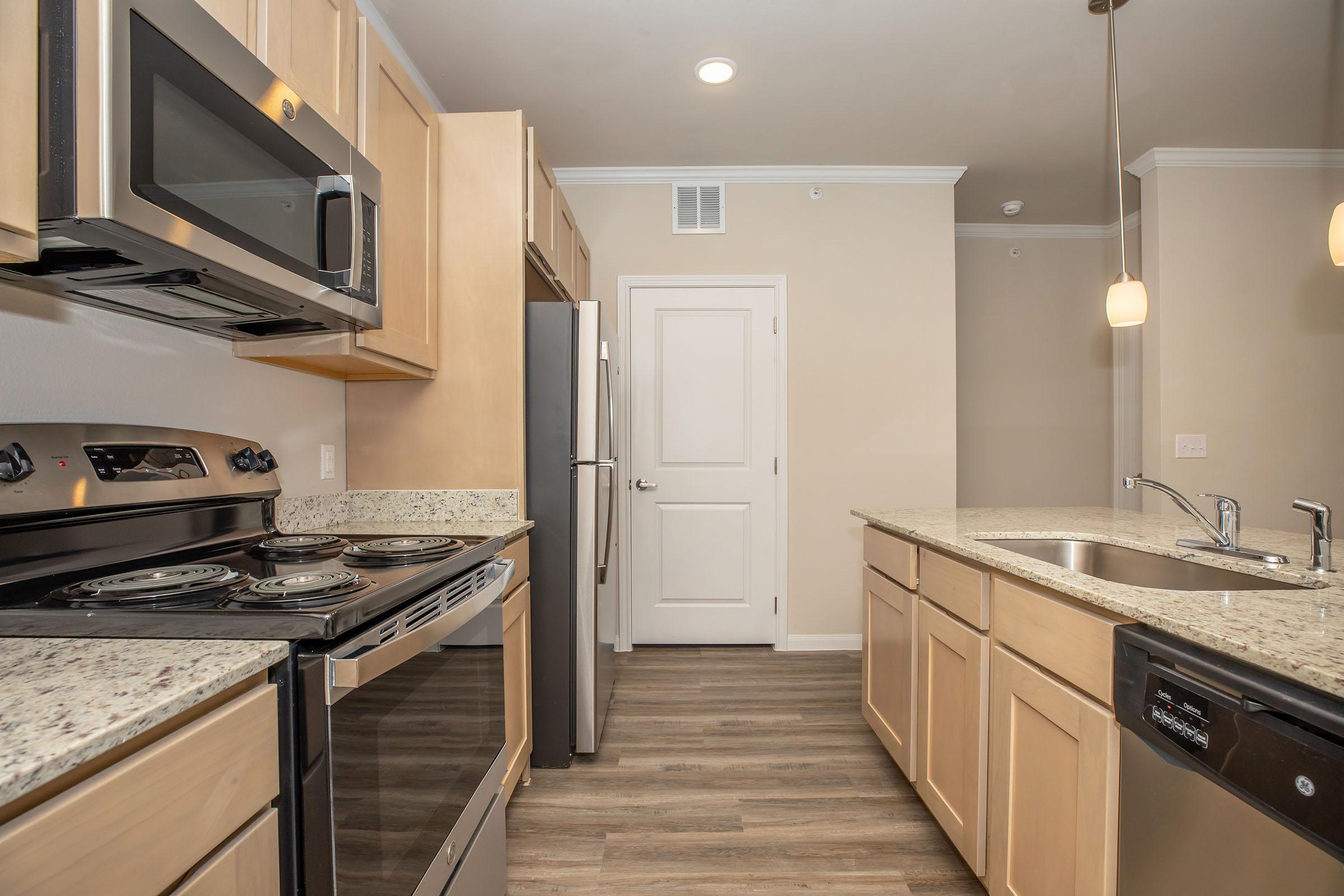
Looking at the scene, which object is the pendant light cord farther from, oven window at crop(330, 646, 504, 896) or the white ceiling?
oven window at crop(330, 646, 504, 896)

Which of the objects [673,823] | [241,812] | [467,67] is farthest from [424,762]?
[467,67]

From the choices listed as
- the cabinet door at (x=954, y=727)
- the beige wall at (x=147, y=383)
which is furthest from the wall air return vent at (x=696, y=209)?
the cabinet door at (x=954, y=727)

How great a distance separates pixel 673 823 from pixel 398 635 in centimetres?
127

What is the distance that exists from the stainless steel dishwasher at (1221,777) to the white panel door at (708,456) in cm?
250

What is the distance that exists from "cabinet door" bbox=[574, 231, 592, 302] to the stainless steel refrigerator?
35.0 inches

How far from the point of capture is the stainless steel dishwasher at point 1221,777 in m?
0.71

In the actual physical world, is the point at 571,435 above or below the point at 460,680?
above

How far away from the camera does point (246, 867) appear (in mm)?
742

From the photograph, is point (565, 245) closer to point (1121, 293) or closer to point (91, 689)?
point (1121, 293)

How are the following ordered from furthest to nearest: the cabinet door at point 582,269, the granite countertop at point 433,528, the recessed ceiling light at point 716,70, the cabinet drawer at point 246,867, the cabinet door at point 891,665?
1. the cabinet door at point 582,269
2. the recessed ceiling light at point 716,70
3. the cabinet door at point 891,665
4. the granite countertop at point 433,528
5. the cabinet drawer at point 246,867

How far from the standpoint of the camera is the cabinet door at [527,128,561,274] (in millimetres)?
2199

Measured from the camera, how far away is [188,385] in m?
1.49

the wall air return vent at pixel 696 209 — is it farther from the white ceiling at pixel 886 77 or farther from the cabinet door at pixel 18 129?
the cabinet door at pixel 18 129

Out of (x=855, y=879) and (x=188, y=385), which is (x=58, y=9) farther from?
(x=855, y=879)
